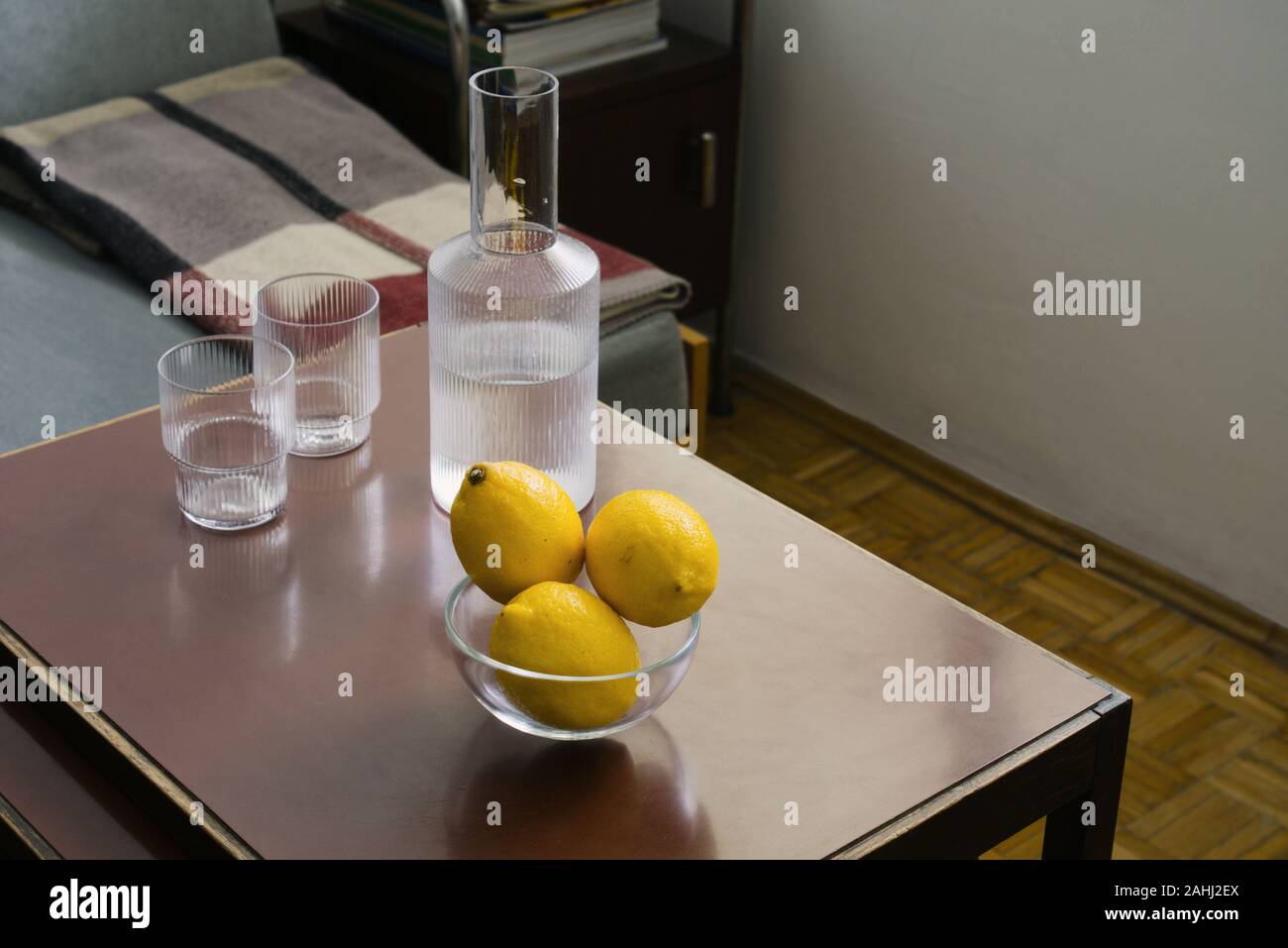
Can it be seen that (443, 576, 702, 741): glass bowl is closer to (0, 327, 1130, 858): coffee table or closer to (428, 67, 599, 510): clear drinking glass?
(0, 327, 1130, 858): coffee table

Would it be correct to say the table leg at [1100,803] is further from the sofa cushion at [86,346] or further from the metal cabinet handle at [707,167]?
the metal cabinet handle at [707,167]

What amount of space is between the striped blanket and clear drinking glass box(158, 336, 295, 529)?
487mm

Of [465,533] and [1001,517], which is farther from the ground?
[465,533]

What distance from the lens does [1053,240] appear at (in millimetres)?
1911

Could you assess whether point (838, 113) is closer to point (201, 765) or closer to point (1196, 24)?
point (1196, 24)

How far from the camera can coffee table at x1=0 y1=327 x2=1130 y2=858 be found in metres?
0.81

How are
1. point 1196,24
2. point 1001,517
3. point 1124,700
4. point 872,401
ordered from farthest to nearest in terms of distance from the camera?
point 872,401
point 1001,517
point 1196,24
point 1124,700

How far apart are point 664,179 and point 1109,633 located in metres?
0.85

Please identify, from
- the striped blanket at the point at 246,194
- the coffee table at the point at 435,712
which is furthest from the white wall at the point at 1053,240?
the coffee table at the point at 435,712

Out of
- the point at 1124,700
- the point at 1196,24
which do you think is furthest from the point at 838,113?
the point at 1124,700

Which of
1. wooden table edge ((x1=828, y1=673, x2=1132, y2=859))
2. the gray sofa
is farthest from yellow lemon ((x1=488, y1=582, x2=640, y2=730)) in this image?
the gray sofa

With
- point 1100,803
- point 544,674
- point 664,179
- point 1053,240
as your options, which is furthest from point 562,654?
point 664,179
